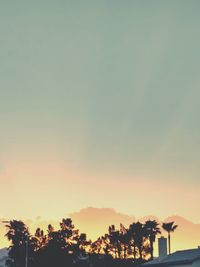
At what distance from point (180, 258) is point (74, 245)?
115 feet

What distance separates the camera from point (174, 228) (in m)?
109

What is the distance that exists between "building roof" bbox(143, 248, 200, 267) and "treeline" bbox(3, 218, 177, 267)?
22916mm

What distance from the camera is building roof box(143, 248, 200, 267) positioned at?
60125 millimetres

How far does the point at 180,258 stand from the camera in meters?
62.5

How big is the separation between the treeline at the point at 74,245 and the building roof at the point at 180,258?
22.9 m

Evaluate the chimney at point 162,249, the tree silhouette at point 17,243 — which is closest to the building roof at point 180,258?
the chimney at point 162,249

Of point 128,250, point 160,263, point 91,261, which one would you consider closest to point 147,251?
point 128,250

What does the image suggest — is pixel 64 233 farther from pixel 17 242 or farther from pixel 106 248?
pixel 106 248

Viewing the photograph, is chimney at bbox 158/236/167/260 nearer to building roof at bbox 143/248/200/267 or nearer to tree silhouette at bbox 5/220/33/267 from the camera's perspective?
building roof at bbox 143/248/200/267

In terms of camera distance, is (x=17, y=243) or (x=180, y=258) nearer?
(x=180, y=258)

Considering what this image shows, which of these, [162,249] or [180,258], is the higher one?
[162,249]

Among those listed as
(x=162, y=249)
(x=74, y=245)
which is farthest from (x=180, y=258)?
(x=74, y=245)

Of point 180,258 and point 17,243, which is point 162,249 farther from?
point 17,243

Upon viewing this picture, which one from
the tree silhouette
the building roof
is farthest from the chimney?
the tree silhouette
